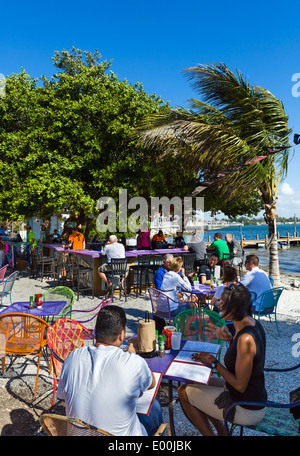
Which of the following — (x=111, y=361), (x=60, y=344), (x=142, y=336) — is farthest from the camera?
(x=60, y=344)

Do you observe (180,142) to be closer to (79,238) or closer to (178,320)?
(79,238)

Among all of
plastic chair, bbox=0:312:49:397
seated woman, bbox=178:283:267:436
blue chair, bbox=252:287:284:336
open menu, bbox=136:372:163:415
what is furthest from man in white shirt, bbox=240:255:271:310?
open menu, bbox=136:372:163:415

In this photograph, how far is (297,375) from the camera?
4.27m

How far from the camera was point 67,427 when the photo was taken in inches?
66.8

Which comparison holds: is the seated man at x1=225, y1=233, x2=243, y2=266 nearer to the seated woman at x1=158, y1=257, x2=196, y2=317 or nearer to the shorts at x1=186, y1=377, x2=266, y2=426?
the seated woman at x1=158, y1=257, x2=196, y2=317

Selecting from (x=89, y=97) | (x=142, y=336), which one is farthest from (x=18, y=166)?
(x=142, y=336)

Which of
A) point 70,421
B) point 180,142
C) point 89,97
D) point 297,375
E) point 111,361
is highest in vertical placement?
point 89,97

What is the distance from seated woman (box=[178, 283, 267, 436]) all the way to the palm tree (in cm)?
684

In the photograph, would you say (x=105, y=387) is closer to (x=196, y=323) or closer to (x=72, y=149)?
(x=196, y=323)

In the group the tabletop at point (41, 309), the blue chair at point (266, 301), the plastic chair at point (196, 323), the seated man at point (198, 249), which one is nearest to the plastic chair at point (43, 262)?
the seated man at point (198, 249)

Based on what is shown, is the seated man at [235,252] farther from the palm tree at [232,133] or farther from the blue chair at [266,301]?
the blue chair at [266,301]

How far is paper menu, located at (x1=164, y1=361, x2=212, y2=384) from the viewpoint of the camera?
2.44 metres

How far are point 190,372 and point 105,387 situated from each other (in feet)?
3.10

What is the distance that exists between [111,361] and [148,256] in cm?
749
